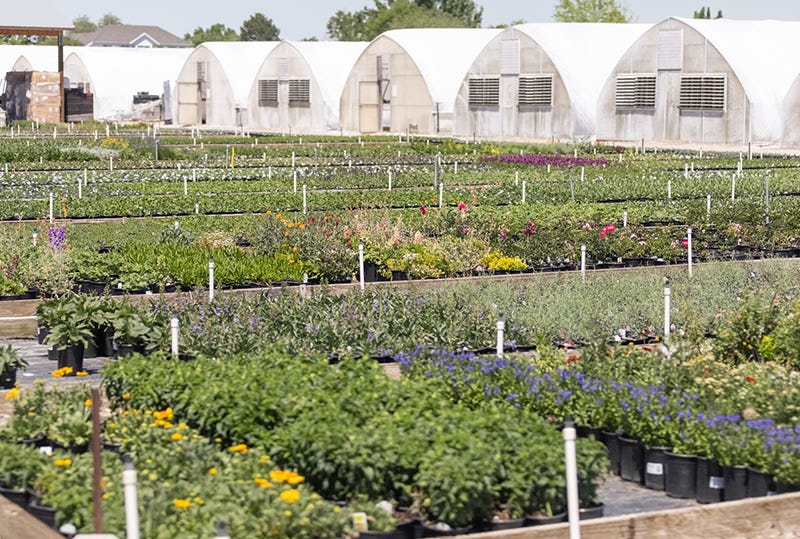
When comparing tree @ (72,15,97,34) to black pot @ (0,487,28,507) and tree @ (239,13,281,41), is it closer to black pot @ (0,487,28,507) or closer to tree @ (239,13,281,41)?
tree @ (239,13,281,41)

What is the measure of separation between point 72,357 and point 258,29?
484ft

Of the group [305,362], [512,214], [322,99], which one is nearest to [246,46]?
[322,99]

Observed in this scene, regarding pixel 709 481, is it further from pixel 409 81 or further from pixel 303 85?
pixel 303 85

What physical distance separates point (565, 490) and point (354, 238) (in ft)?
37.4

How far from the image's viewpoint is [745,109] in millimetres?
46531

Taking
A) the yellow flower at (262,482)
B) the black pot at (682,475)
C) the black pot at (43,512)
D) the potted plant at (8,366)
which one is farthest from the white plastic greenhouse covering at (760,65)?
the black pot at (43,512)

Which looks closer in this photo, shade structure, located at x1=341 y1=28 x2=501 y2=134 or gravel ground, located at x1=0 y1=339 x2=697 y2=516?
gravel ground, located at x1=0 y1=339 x2=697 y2=516

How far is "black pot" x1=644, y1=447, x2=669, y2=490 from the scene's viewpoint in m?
10.1

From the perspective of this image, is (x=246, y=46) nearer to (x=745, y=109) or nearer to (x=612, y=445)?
(x=745, y=109)

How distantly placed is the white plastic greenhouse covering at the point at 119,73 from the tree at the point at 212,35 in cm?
7001

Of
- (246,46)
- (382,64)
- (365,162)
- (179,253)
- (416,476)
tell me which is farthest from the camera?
(246,46)

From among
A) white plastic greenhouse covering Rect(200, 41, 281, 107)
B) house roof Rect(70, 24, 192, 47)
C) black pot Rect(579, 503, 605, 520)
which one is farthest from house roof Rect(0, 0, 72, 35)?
house roof Rect(70, 24, 192, 47)

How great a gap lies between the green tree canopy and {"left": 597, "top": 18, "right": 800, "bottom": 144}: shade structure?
195 ft

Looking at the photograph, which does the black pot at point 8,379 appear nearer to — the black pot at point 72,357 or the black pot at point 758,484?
the black pot at point 72,357
